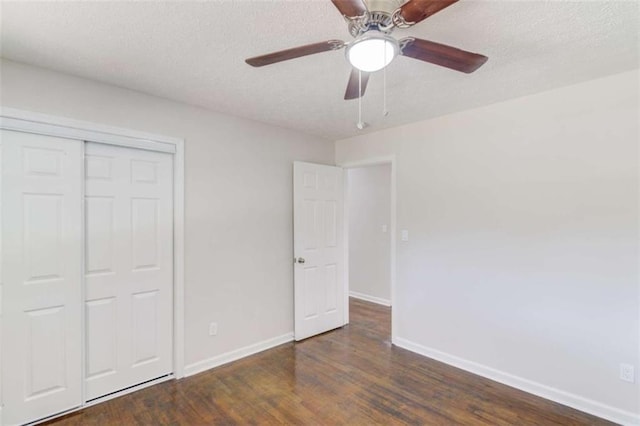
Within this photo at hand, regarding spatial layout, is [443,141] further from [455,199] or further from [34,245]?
[34,245]

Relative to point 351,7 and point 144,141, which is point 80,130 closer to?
point 144,141

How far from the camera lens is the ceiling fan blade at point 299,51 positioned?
1.42 meters

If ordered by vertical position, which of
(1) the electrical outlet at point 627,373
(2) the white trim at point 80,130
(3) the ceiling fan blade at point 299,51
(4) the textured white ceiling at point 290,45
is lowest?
(1) the electrical outlet at point 627,373

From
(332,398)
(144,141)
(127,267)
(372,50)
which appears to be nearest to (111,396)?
(127,267)

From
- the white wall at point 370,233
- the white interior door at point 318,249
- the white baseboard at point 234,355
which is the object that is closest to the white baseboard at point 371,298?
the white wall at point 370,233

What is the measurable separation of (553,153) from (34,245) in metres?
3.77

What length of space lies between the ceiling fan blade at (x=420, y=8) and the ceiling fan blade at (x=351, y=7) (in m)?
0.15

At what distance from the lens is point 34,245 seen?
2.17 metres

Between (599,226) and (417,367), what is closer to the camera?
(599,226)

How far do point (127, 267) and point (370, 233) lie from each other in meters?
3.67

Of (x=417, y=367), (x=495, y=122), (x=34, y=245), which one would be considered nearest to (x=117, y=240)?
(x=34, y=245)

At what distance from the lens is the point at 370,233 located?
539cm

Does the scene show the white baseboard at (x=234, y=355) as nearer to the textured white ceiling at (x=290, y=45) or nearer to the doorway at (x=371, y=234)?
the doorway at (x=371, y=234)

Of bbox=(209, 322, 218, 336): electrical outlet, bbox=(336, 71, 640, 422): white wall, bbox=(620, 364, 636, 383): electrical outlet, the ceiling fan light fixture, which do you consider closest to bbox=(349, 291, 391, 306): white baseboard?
bbox=(336, 71, 640, 422): white wall
